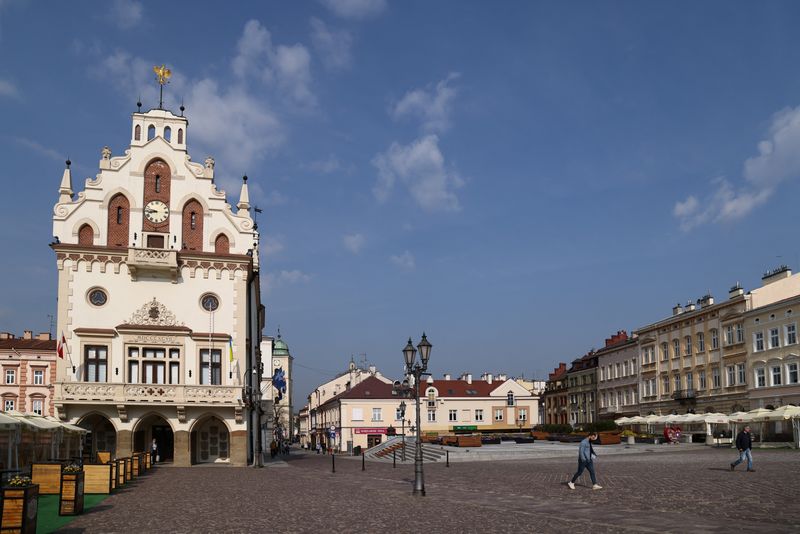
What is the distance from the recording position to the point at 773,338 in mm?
59062

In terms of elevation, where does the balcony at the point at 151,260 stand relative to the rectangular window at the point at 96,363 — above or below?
above

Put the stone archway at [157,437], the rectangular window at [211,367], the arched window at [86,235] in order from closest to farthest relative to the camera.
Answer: the arched window at [86,235] < the rectangular window at [211,367] < the stone archway at [157,437]

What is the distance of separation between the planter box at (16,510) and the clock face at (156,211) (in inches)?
1395

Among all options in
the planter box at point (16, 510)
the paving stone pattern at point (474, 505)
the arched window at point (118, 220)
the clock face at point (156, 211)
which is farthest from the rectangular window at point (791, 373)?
the planter box at point (16, 510)

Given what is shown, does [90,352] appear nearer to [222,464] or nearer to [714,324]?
[222,464]

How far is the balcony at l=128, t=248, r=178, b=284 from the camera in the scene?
1779 inches

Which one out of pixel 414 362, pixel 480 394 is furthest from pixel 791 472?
pixel 480 394

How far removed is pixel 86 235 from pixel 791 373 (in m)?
49.1

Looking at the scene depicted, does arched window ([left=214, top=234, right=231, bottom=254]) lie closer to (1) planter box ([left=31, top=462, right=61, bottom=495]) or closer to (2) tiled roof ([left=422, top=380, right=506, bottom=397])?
(1) planter box ([left=31, top=462, right=61, bottom=495])

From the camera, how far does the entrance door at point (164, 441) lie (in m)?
47.7

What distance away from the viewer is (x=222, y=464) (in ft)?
154

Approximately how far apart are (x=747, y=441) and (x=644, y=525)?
16481 mm

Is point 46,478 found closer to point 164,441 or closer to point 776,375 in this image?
point 164,441

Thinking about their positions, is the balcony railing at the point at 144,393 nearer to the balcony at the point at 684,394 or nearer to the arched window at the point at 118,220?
the arched window at the point at 118,220
